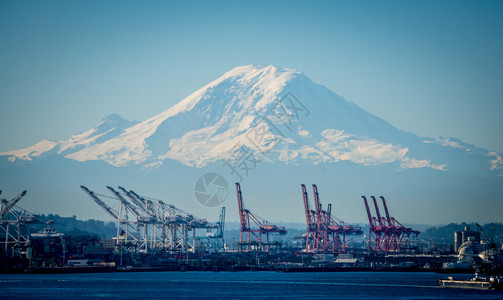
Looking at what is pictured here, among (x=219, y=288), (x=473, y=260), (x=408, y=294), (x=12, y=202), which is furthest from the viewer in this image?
(x=473, y=260)

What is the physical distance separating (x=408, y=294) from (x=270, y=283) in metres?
27.5

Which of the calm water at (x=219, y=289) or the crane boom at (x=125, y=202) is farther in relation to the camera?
the crane boom at (x=125, y=202)

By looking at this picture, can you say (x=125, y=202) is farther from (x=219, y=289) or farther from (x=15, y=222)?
(x=219, y=289)

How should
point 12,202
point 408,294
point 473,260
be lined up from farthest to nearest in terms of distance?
point 473,260, point 12,202, point 408,294

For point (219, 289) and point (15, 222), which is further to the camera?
point (15, 222)

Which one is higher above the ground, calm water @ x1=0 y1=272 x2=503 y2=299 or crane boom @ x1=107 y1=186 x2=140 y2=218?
crane boom @ x1=107 y1=186 x2=140 y2=218

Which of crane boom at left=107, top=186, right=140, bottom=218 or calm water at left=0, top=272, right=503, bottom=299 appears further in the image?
crane boom at left=107, top=186, right=140, bottom=218

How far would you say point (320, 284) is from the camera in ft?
407

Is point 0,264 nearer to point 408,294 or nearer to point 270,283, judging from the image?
point 270,283

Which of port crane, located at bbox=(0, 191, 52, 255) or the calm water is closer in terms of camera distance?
the calm water

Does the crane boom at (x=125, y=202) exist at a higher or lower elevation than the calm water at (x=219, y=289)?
higher

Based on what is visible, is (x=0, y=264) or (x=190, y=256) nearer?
(x=0, y=264)

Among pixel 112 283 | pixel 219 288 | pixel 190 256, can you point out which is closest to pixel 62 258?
pixel 190 256

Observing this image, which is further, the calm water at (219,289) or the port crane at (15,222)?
the port crane at (15,222)
